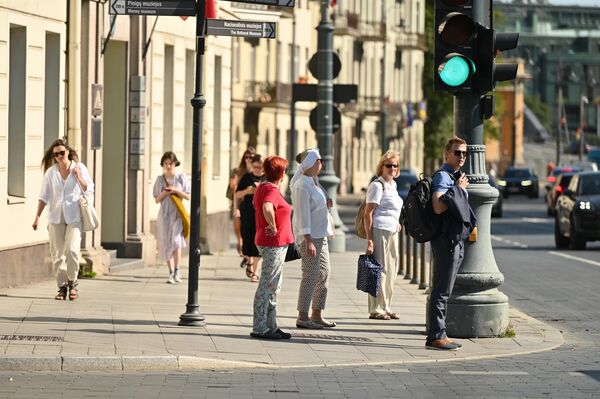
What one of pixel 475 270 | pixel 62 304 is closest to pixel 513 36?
pixel 475 270

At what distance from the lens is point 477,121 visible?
16672mm

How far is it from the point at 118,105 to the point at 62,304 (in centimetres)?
793

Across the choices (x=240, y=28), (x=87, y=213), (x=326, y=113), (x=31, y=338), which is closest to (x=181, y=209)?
(x=87, y=213)

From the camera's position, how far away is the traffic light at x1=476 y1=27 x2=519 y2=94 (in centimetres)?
1619

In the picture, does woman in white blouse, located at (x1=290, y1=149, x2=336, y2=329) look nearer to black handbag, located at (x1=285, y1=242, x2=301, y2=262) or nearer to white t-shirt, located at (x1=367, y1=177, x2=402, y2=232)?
black handbag, located at (x1=285, y1=242, x2=301, y2=262)

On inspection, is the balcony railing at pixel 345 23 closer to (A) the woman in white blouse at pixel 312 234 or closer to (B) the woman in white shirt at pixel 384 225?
(B) the woman in white shirt at pixel 384 225

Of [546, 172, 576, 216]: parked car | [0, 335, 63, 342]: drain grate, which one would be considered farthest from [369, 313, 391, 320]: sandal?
[546, 172, 576, 216]: parked car

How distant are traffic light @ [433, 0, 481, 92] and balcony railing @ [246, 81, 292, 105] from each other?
50.2 m

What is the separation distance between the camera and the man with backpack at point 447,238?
15508 millimetres

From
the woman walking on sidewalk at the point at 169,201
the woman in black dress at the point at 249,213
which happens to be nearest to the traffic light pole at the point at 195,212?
the woman in black dress at the point at 249,213

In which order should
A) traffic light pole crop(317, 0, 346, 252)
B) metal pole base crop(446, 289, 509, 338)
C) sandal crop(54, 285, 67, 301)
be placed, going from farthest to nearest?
traffic light pole crop(317, 0, 346, 252)
sandal crop(54, 285, 67, 301)
metal pole base crop(446, 289, 509, 338)

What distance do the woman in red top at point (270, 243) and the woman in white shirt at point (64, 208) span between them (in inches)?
136

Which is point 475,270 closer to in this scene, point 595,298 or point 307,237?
point 307,237

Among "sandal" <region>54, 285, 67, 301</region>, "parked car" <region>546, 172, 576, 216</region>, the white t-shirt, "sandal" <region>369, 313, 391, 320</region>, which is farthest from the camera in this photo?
"parked car" <region>546, 172, 576, 216</region>
